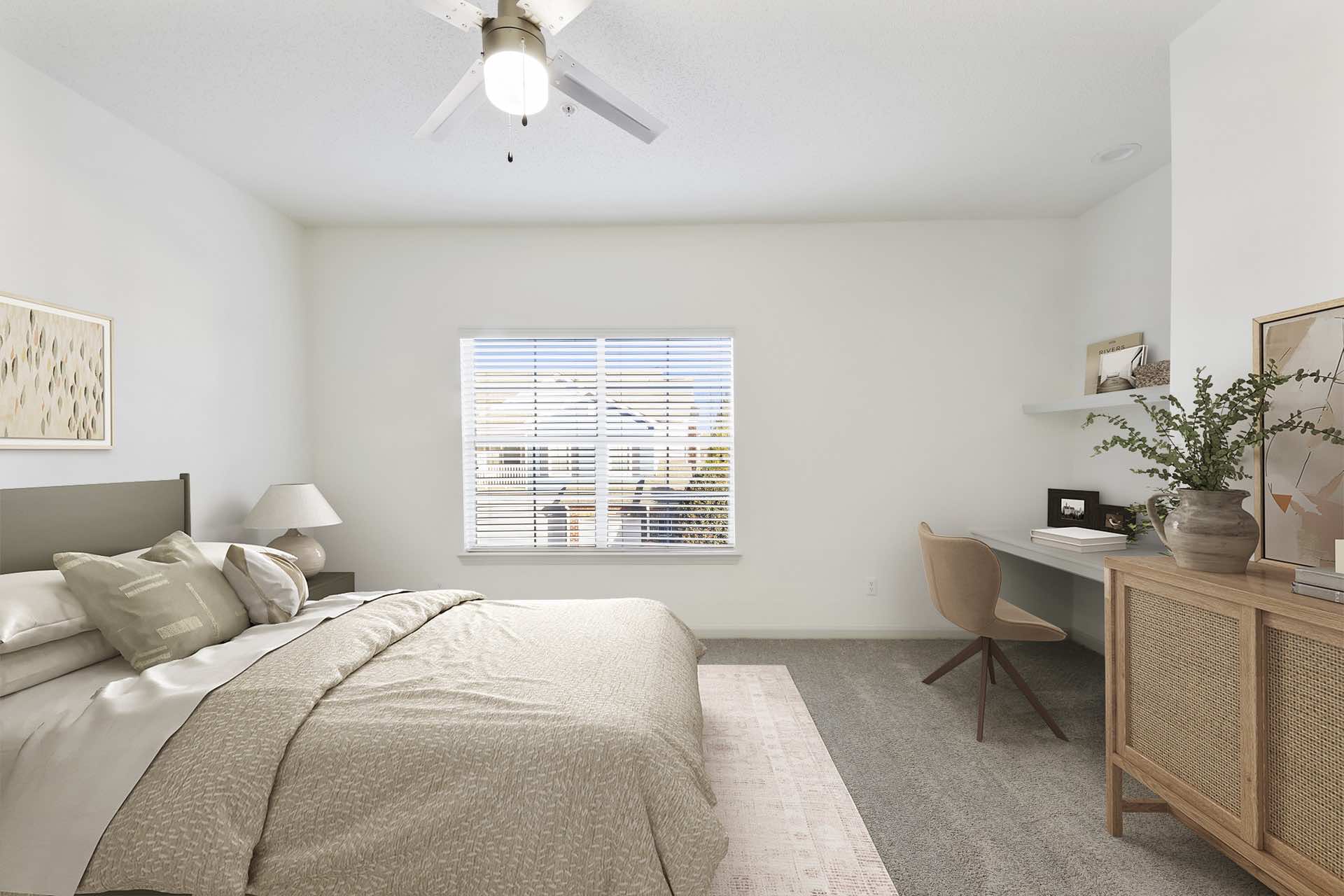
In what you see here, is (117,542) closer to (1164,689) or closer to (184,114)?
(184,114)

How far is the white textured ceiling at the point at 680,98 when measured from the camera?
218 cm

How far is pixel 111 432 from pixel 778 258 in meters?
3.60

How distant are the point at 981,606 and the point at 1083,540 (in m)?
0.80

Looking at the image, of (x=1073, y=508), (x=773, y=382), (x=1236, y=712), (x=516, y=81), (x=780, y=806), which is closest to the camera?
(x=1236, y=712)

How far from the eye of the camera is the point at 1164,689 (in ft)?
6.30

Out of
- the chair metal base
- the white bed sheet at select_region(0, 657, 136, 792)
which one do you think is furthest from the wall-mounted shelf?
the white bed sheet at select_region(0, 657, 136, 792)

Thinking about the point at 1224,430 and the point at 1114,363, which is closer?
the point at 1224,430

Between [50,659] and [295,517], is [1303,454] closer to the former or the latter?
[50,659]

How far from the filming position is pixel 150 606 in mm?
2004

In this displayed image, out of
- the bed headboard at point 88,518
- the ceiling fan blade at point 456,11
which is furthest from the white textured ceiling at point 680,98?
the bed headboard at point 88,518

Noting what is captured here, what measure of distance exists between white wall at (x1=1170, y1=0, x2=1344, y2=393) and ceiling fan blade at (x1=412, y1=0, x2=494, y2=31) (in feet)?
7.62

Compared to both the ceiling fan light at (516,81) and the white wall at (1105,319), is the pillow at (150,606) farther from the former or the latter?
the white wall at (1105,319)

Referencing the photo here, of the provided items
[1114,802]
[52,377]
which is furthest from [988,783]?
[52,377]

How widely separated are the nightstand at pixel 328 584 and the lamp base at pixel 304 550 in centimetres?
6
